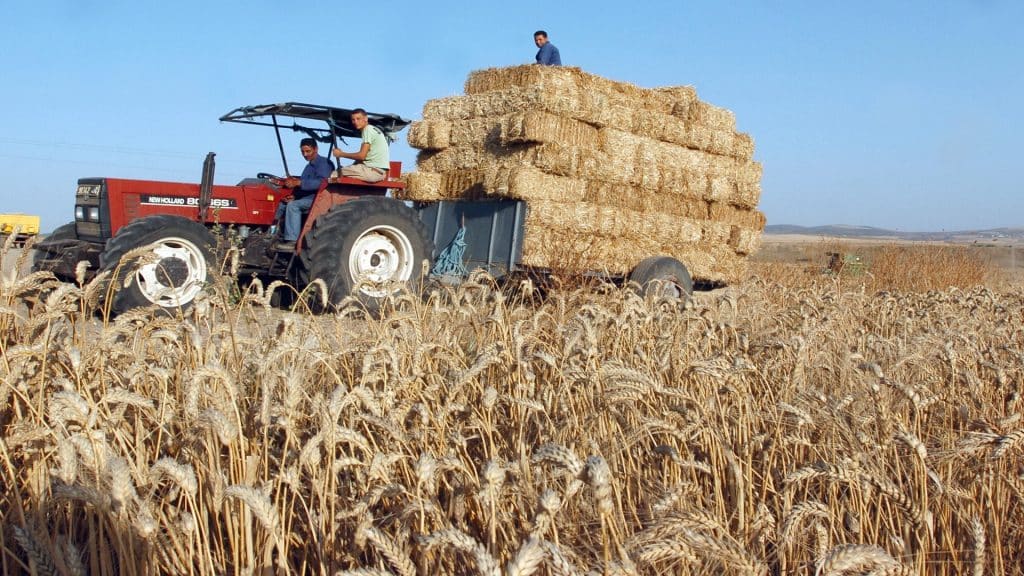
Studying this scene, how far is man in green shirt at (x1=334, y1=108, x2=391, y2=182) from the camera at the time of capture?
764cm

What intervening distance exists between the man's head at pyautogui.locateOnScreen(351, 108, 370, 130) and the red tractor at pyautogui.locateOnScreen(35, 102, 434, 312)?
13 cm

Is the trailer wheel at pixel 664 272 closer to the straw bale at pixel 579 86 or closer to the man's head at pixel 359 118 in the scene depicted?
the straw bale at pixel 579 86

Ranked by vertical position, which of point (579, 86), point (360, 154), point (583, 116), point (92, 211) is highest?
point (579, 86)

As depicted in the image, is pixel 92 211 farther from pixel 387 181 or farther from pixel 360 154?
pixel 387 181

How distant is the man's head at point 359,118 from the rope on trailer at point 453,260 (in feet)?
4.38

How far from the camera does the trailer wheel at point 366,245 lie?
6.95m

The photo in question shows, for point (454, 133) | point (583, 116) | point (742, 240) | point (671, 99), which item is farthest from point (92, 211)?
point (742, 240)

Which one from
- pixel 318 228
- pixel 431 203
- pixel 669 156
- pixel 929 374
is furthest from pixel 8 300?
pixel 669 156

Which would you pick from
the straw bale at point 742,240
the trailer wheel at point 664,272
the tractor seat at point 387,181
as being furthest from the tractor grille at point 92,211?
the straw bale at point 742,240

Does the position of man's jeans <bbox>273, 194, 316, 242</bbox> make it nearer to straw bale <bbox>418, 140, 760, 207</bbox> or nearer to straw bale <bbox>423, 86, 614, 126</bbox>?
straw bale <bbox>418, 140, 760, 207</bbox>

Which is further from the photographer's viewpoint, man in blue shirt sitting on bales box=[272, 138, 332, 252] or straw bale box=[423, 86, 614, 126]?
straw bale box=[423, 86, 614, 126]

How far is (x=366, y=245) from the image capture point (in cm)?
744

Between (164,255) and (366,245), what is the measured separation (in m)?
1.67

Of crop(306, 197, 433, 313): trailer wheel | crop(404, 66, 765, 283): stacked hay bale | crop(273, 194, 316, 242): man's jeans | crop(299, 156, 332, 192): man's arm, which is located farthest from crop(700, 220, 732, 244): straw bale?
crop(273, 194, 316, 242): man's jeans
